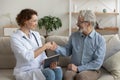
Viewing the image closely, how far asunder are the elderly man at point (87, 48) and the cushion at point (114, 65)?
0.12 m

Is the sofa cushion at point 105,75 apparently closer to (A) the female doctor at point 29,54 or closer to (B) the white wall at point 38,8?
(A) the female doctor at point 29,54

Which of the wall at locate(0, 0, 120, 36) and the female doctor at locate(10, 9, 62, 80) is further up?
the wall at locate(0, 0, 120, 36)

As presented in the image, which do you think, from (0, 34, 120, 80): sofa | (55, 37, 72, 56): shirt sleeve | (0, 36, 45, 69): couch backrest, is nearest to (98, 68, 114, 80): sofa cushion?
(0, 34, 120, 80): sofa

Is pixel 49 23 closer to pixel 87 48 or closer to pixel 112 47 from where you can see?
pixel 112 47

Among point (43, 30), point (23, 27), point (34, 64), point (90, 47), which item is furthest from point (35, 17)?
point (43, 30)

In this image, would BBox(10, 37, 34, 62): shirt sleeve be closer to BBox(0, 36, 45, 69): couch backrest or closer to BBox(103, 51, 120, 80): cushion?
BBox(0, 36, 45, 69): couch backrest

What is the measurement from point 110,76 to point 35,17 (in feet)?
3.52

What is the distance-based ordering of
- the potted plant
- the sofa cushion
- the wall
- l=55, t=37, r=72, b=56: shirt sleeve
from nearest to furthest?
the sofa cushion
l=55, t=37, r=72, b=56: shirt sleeve
the potted plant
the wall

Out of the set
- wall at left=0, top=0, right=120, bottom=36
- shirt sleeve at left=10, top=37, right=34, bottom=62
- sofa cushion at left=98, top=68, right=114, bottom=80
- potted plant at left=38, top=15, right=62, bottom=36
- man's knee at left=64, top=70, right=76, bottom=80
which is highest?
wall at left=0, top=0, right=120, bottom=36

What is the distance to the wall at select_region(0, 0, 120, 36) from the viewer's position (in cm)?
533

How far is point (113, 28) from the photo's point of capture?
5.11m

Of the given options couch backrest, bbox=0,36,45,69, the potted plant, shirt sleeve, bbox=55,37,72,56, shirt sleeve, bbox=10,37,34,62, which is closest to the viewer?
shirt sleeve, bbox=10,37,34,62

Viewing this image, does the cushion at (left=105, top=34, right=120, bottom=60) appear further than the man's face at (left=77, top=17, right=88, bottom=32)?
Yes

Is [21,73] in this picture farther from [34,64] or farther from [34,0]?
[34,0]
